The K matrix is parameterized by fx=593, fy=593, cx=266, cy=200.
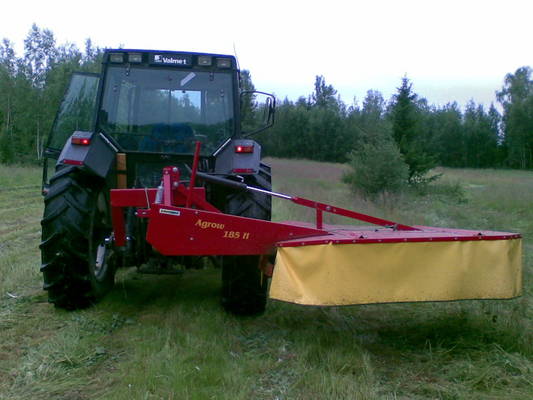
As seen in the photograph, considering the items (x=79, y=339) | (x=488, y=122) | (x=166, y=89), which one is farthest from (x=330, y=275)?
(x=488, y=122)

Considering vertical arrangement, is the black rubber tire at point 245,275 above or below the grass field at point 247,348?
above

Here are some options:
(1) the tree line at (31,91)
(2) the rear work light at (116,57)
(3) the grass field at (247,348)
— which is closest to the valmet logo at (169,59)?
(2) the rear work light at (116,57)

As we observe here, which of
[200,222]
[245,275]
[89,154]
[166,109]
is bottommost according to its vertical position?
[245,275]

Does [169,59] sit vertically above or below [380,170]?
above

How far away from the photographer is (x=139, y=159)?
17.8ft

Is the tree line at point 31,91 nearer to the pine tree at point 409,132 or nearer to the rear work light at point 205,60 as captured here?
the pine tree at point 409,132

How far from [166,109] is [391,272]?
110 inches

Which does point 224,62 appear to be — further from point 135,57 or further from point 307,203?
point 307,203

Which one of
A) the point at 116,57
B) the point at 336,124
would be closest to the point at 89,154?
the point at 116,57

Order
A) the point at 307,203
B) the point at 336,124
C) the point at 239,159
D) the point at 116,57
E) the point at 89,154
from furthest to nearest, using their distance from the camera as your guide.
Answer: the point at 336,124
the point at 116,57
the point at 239,159
the point at 89,154
the point at 307,203

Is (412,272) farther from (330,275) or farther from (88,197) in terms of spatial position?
(88,197)

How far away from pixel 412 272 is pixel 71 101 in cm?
394

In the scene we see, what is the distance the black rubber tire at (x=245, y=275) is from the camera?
4664mm

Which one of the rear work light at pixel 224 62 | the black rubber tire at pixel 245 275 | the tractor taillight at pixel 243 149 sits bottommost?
the black rubber tire at pixel 245 275
